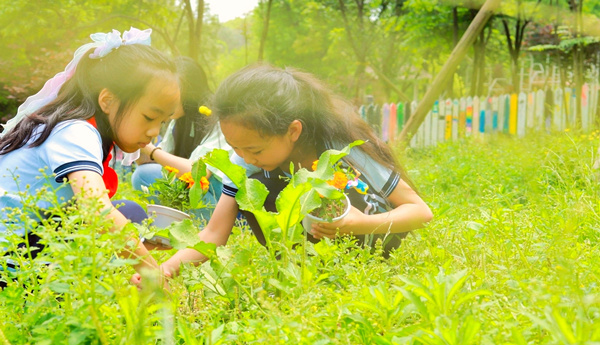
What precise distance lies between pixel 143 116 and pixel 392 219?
102 centimetres

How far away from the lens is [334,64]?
25984 mm

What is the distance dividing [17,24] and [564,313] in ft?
29.6

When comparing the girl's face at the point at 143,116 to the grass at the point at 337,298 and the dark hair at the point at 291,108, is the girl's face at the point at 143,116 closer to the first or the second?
the dark hair at the point at 291,108

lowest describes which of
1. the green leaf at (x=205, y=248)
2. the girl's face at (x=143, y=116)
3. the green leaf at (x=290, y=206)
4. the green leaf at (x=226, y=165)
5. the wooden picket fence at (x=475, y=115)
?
the wooden picket fence at (x=475, y=115)

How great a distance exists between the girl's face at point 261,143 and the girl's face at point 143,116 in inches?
11.3

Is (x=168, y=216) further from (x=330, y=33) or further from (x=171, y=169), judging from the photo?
(x=330, y=33)

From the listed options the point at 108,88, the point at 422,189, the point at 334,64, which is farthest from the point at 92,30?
the point at 334,64

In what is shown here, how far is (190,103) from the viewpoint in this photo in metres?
4.04

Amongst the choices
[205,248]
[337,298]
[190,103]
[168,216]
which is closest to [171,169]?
[168,216]

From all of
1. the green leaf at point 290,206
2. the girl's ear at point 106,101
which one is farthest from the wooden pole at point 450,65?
the green leaf at point 290,206

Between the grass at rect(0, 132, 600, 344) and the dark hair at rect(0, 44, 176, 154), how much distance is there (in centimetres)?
69

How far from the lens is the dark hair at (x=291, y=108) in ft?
7.70

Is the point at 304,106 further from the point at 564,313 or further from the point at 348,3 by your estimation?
the point at 348,3

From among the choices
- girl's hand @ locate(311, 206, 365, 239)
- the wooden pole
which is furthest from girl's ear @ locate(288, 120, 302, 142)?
the wooden pole
